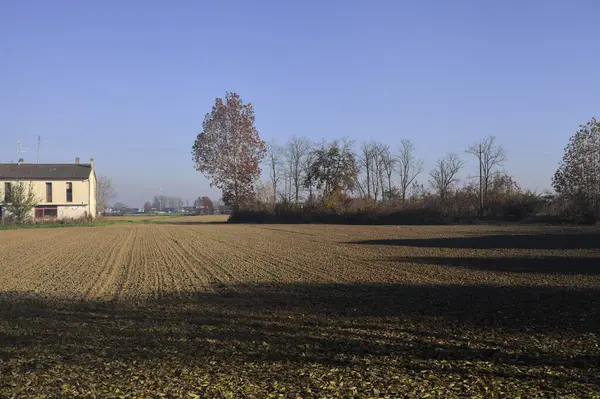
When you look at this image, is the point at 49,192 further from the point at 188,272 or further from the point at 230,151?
the point at 188,272

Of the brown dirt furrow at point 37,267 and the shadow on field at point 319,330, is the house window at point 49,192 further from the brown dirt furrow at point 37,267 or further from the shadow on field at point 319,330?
the shadow on field at point 319,330

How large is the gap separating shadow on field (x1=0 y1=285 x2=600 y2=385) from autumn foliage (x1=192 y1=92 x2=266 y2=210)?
54550 mm

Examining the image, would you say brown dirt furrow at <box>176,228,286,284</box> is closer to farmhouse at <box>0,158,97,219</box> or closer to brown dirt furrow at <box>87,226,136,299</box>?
brown dirt furrow at <box>87,226,136,299</box>

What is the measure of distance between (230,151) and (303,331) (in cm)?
6028

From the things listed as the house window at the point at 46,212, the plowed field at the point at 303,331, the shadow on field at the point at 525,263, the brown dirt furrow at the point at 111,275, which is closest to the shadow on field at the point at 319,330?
the plowed field at the point at 303,331

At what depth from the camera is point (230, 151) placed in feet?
222

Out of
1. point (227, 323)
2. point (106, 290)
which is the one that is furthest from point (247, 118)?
point (227, 323)

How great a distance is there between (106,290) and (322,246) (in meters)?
16.1

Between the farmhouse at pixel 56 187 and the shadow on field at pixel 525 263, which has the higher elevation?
the farmhouse at pixel 56 187

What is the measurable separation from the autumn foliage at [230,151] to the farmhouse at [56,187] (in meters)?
18.9

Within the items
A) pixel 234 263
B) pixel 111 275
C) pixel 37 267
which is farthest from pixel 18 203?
pixel 111 275

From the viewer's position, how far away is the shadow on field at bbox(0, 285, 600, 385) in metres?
7.05

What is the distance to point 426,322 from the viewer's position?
9445 mm

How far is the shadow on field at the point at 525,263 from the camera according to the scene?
17438mm
